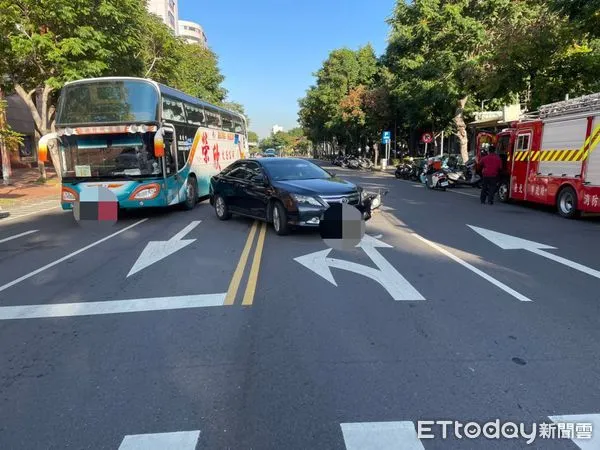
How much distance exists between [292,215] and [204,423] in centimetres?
632

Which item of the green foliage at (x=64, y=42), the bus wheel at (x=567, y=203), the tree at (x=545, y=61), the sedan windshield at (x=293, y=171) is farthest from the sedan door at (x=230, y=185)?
the tree at (x=545, y=61)

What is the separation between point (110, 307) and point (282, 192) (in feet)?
15.1

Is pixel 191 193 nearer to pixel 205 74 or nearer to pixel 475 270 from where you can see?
pixel 475 270

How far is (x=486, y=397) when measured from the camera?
3.56 metres

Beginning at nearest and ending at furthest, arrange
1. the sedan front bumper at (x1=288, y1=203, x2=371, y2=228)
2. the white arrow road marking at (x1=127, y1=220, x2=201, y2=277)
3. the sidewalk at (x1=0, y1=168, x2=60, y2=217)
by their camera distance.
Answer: the white arrow road marking at (x1=127, y1=220, x2=201, y2=277)
the sedan front bumper at (x1=288, y1=203, x2=371, y2=228)
the sidewalk at (x1=0, y1=168, x2=60, y2=217)

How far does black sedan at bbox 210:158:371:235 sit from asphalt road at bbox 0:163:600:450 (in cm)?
93

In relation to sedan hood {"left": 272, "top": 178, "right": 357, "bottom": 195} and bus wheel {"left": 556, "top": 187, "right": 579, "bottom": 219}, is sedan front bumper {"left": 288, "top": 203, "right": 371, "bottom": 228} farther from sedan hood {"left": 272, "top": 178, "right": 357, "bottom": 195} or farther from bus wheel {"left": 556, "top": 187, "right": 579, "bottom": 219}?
bus wheel {"left": 556, "top": 187, "right": 579, "bottom": 219}

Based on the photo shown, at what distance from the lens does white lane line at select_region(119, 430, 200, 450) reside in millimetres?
3020

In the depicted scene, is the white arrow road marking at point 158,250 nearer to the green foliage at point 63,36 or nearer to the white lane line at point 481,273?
the white lane line at point 481,273

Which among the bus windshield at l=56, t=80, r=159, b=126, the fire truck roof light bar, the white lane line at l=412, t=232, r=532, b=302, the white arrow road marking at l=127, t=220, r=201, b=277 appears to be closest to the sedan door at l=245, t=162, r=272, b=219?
the white arrow road marking at l=127, t=220, r=201, b=277

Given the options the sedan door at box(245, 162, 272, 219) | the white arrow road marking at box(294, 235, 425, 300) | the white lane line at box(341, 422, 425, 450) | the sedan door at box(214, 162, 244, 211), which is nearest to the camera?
the white lane line at box(341, 422, 425, 450)

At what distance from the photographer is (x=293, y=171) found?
1080 cm

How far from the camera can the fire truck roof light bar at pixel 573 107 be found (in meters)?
12.2

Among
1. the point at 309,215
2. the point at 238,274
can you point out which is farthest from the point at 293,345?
the point at 309,215
